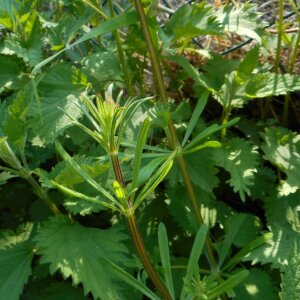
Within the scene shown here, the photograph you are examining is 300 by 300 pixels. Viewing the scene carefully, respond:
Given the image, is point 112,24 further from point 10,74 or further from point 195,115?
point 10,74

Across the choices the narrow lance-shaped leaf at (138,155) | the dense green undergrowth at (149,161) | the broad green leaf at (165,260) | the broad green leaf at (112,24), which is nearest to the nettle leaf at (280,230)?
the dense green undergrowth at (149,161)


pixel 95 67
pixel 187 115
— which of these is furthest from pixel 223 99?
pixel 95 67

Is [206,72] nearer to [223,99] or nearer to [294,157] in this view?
[223,99]

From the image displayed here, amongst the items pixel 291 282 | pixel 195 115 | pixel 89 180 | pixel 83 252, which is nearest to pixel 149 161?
pixel 195 115

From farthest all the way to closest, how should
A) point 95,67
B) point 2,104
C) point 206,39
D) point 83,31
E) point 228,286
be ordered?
1. point 206,39
2. point 83,31
3. point 95,67
4. point 2,104
5. point 228,286

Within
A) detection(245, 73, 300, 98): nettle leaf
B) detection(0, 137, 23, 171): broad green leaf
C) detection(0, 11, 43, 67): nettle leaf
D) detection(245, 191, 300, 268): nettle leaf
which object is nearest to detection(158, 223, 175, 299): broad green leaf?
detection(245, 191, 300, 268): nettle leaf

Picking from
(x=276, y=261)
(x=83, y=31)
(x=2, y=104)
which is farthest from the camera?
(x=83, y=31)

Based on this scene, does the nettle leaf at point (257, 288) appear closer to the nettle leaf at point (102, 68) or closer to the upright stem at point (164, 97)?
the upright stem at point (164, 97)
